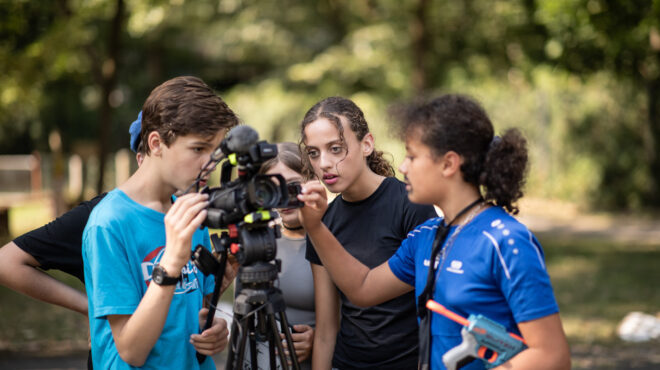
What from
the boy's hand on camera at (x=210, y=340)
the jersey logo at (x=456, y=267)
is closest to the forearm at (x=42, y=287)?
the boy's hand on camera at (x=210, y=340)

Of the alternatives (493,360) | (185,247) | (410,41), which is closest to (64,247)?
(185,247)

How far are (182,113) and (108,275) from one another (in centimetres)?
62

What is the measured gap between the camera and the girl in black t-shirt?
285 centimetres

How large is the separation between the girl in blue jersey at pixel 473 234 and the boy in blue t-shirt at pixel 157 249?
45 centimetres

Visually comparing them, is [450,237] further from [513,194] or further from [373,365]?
[373,365]

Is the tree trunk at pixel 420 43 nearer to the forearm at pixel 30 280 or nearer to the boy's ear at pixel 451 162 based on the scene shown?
the forearm at pixel 30 280

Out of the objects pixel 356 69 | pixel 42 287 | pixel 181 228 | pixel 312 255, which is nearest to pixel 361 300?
pixel 312 255

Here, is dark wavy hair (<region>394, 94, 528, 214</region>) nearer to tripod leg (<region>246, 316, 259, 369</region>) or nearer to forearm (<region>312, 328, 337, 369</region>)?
tripod leg (<region>246, 316, 259, 369</region>)

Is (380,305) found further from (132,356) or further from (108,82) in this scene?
(108,82)

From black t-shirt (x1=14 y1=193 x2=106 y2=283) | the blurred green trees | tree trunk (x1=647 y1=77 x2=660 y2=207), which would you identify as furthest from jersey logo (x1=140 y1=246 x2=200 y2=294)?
tree trunk (x1=647 y1=77 x2=660 y2=207)

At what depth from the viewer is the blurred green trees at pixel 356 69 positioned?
11.1m

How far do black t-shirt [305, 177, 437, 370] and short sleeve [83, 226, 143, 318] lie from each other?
0.87 metres

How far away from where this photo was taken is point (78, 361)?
670 cm

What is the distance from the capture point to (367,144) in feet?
10.0
